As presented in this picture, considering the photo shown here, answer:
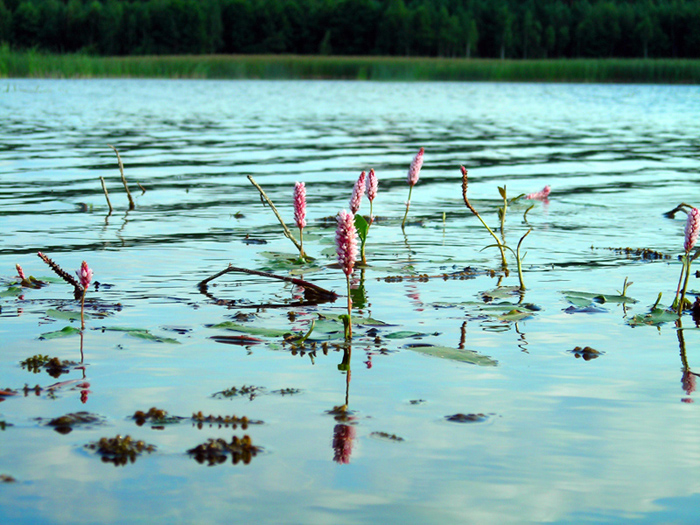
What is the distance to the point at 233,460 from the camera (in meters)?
3.35

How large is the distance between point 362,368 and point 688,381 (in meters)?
1.58

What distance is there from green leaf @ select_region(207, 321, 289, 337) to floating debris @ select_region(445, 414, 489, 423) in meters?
1.42

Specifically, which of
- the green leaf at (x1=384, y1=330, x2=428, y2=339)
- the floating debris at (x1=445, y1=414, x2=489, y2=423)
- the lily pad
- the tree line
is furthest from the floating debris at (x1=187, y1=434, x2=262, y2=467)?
the tree line

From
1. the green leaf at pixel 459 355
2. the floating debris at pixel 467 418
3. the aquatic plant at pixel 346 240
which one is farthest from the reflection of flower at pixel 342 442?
the green leaf at pixel 459 355

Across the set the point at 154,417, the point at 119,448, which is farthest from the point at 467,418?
the point at 119,448

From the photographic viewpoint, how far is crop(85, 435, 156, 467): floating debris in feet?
10.9

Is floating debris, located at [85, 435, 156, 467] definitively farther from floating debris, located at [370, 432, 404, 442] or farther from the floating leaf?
the floating leaf

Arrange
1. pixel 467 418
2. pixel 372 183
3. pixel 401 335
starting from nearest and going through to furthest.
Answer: pixel 467 418, pixel 401 335, pixel 372 183

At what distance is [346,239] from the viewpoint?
4496 millimetres

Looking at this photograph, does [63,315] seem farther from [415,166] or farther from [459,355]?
[415,166]

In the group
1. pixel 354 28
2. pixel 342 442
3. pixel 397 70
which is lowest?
pixel 342 442

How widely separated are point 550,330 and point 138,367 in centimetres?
236

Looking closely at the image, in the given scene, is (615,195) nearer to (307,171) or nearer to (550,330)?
(307,171)

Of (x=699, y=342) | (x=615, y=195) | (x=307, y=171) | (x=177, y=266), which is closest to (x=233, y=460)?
(x=699, y=342)
